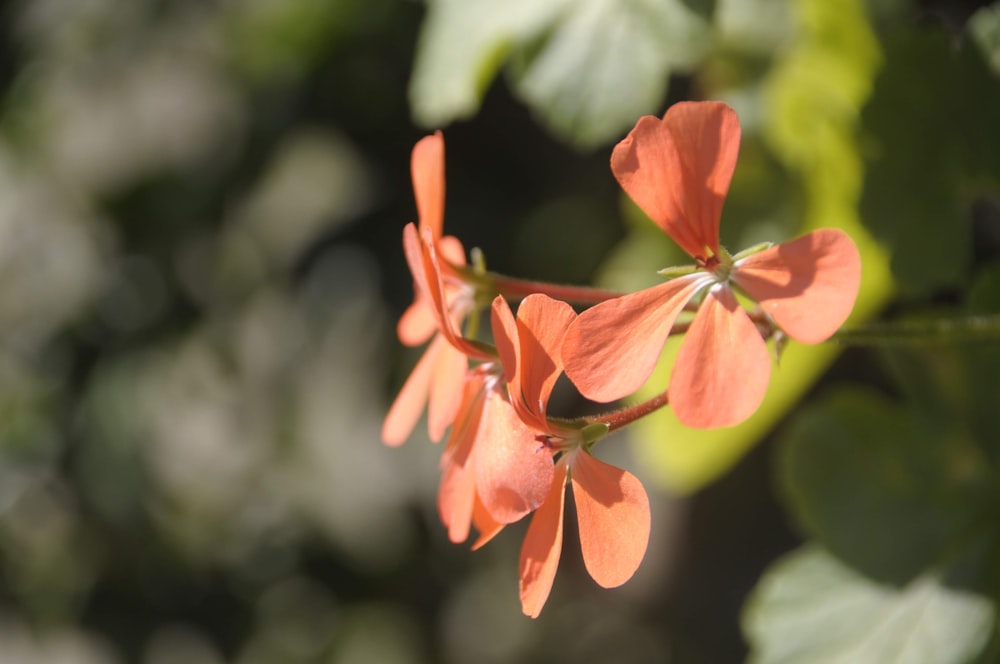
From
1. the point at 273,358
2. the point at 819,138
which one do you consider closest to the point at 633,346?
the point at 819,138

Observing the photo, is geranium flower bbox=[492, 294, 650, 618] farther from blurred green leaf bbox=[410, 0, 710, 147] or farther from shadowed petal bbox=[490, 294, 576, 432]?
blurred green leaf bbox=[410, 0, 710, 147]

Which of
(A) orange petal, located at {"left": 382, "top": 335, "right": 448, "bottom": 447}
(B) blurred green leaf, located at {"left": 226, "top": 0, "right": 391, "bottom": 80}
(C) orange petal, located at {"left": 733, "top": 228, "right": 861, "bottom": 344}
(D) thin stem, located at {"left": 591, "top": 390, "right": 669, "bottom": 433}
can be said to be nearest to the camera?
(C) orange petal, located at {"left": 733, "top": 228, "right": 861, "bottom": 344}

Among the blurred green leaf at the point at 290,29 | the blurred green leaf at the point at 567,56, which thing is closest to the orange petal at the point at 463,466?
the blurred green leaf at the point at 567,56

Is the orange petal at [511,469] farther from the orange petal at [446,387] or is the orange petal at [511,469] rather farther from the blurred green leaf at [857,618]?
the blurred green leaf at [857,618]

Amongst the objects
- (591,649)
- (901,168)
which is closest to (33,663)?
(591,649)

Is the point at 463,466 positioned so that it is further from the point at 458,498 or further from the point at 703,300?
the point at 703,300

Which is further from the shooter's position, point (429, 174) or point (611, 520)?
point (429, 174)

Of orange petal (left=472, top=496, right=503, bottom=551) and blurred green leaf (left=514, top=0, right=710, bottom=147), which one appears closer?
orange petal (left=472, top=496, right=503, bottom=551)

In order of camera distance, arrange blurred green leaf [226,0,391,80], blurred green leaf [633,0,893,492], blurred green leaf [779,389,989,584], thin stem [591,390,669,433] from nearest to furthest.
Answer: thin stem [591,390,669,433]
blurred green leaf [779,389,989,584]
blurred green leaf [633,0,893,492]
blurred green leaf [226,0,391,80]

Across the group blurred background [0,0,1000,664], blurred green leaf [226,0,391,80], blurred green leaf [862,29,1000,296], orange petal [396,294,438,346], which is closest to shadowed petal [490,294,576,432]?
orange petal [396,294,438,346]
